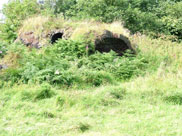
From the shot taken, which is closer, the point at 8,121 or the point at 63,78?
the point at 8,121

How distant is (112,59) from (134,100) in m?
3.81

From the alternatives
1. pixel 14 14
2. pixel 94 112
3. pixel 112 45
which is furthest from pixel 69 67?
pixel 14 14

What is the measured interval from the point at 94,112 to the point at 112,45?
6049 millimetres

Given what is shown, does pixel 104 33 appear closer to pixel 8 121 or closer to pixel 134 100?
pixel 134 100

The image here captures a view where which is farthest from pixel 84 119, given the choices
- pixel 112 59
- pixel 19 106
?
pixel 112 59

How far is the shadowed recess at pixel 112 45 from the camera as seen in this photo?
1015cm

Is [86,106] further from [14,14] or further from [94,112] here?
[14,14]

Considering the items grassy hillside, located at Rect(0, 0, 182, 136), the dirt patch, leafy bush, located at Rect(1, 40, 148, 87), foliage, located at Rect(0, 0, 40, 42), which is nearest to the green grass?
grassy hillside, located at Rect(0, 0, 182, 136)

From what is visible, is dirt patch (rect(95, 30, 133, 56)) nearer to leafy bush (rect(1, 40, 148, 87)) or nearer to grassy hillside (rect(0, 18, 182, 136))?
leafy bush (rect(1, 40, 148, 87))

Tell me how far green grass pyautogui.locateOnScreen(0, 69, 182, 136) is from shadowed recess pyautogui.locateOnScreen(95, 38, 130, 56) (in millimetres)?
3995

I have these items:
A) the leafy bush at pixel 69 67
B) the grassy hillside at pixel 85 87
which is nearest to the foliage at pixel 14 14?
the grassy hillside at pixel 85 87

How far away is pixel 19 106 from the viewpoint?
4.85 meters

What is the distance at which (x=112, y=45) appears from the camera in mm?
10422

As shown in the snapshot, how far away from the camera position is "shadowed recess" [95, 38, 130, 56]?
10.1 m
